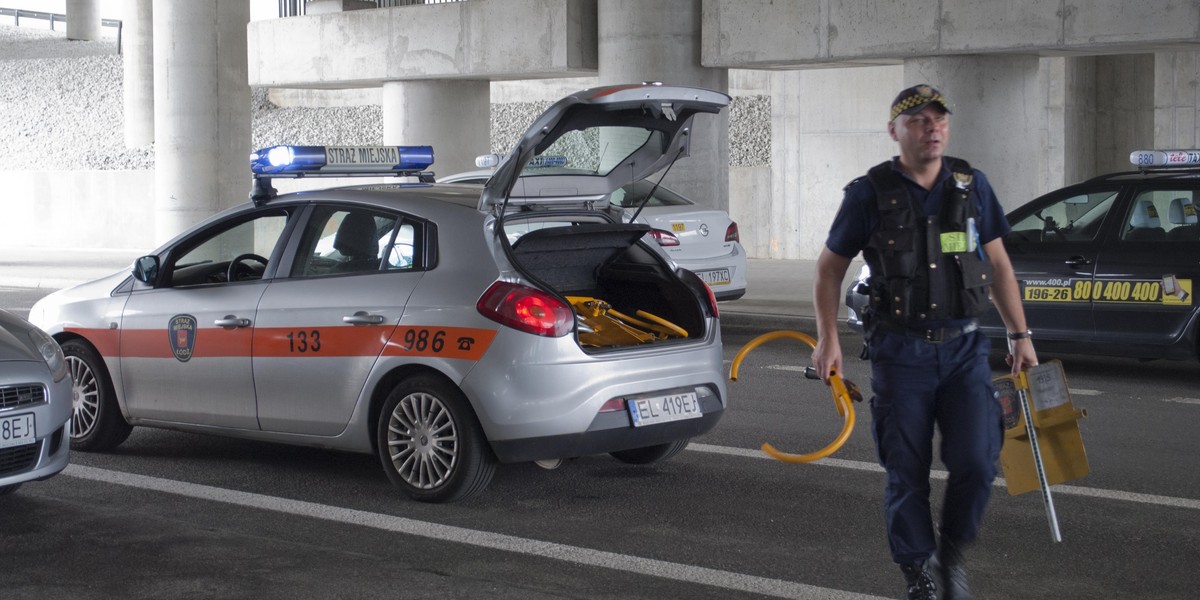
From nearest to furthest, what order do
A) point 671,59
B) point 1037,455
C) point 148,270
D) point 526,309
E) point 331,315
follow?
point 1037,455 < point 526,309 < point 331,315 < point 148,270 < point 671,59

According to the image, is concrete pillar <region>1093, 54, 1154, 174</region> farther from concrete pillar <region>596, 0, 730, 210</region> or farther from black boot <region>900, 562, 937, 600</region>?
black boot <region>900, 562, 937, 600</region>

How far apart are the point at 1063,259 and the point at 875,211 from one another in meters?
6.18

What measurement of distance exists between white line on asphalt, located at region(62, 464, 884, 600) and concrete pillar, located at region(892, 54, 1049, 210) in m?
10.6

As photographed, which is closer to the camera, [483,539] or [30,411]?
[483,539]

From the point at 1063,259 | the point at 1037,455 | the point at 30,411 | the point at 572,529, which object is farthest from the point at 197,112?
the point at 1037,455

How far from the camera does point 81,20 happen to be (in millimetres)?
58500

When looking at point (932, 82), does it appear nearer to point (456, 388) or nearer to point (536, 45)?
point (536, 45)

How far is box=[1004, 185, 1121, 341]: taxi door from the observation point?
10.6 meters

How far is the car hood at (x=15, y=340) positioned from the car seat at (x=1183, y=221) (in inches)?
291

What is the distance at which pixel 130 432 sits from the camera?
827 centimetres

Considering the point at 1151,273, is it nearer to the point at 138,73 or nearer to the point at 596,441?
the point at 596,441

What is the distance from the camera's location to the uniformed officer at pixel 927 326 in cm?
485

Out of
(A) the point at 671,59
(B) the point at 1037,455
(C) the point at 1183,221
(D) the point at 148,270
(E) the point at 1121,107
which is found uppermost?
(A) the point at 671,59

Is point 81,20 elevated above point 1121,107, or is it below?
above
